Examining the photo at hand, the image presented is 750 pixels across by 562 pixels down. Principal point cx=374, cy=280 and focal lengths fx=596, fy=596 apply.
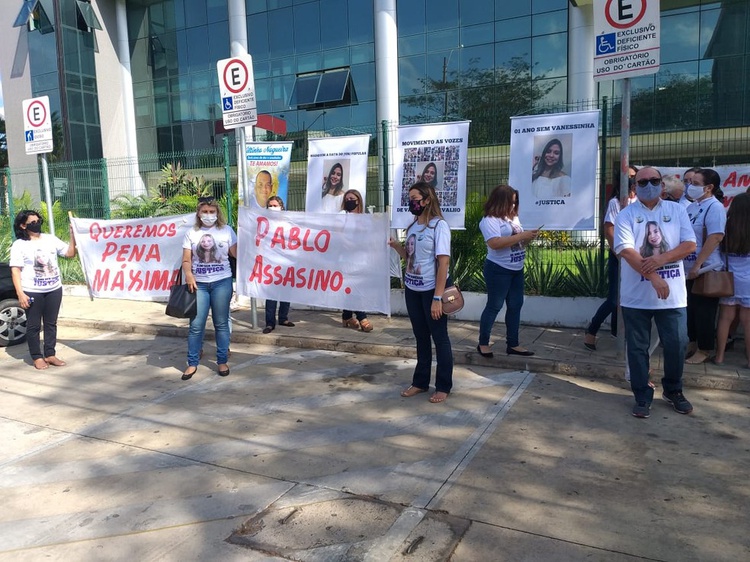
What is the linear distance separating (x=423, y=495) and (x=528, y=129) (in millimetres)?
5410

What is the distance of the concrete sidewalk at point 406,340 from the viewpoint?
607 cm

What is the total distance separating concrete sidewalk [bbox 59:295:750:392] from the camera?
6.07 metres

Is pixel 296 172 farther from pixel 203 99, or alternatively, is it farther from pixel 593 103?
pixel 203 99

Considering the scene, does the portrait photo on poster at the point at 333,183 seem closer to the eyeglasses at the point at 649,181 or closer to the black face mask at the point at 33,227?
the black face mask at the point at 33,227

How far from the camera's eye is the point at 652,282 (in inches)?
187

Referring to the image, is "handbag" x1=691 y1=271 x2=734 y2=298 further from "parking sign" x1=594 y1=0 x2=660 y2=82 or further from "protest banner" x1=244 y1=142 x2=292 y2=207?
"protest banner" x1=244 y1=142 x2=292 y2=207

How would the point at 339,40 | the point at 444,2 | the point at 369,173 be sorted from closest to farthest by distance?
1. the point at 369,173
2. the point at 444,2
3. the point at 339,40

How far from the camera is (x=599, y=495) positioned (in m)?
3.75

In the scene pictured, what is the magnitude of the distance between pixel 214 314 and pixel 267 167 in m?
3.99

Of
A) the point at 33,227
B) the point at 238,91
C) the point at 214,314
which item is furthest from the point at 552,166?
the point at 33,227

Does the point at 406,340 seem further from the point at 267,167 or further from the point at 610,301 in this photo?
→ the point at 267,167

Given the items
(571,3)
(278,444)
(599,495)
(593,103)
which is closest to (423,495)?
(599,495)

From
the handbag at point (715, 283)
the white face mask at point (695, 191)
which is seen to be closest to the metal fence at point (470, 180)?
the white face mask at point (695, 191)

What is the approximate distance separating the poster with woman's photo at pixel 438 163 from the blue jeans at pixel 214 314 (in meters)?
3.20
